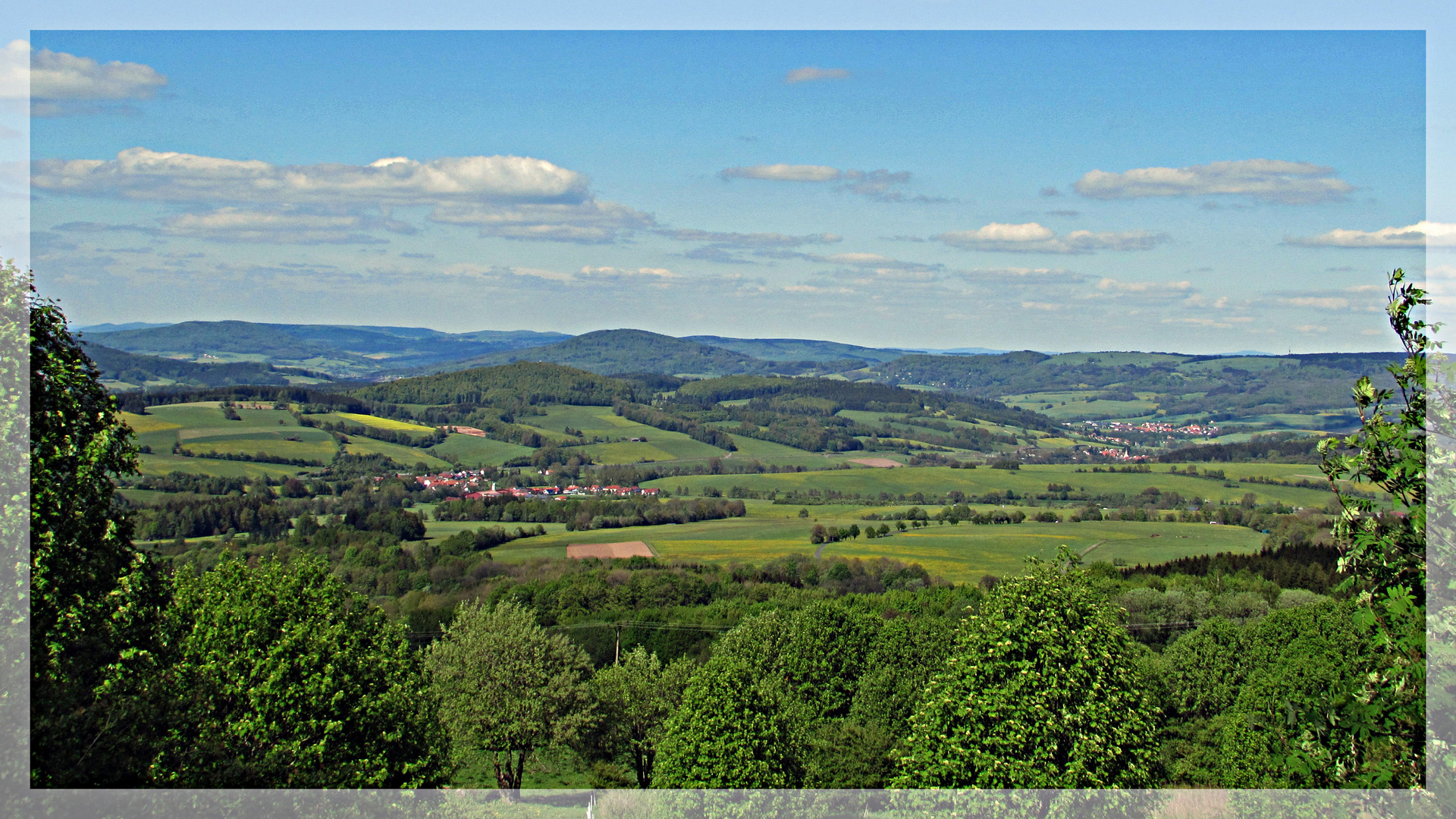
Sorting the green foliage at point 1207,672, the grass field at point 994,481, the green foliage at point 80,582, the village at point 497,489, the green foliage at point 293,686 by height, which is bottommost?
the village at point 497,489

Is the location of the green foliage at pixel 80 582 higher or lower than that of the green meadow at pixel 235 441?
higher

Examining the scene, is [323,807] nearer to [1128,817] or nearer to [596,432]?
[1128,817]

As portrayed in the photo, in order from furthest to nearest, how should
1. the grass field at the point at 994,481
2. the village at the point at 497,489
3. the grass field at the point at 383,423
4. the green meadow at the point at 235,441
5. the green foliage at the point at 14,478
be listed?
the grass field at the point at 383,423, the grass field at the point at 994,481, the village at the point at 497,489, the green meadow at the point at 235,441, the green foliage at the point at 14,478

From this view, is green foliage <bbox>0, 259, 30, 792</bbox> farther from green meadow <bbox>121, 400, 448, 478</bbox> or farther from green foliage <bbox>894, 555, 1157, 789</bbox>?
green meadow <bbox>121, 400, 448, 478</bbox>

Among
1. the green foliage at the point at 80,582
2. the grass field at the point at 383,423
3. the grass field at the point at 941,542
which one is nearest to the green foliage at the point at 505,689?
the green foliage at the point at 80,582

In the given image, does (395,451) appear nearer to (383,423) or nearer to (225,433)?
(225,433)

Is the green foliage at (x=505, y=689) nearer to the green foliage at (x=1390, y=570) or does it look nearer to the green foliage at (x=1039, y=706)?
the green foliage at (x=1039, y=706)

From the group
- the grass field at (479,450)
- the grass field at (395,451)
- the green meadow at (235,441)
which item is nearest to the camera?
the green meadow at (235,441)
